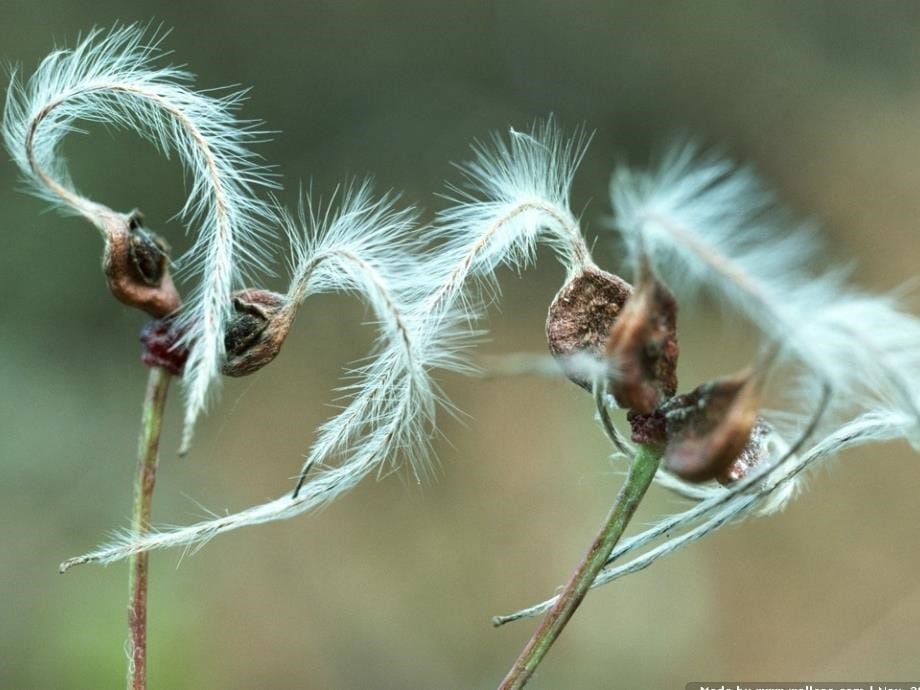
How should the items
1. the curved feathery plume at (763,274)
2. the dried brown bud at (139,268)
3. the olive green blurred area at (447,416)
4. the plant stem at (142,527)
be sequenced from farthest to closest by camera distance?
the olive green blurred area at (447,416), the dried brown bud at (139,268), the plant stem at (142,527), the curved feathery plume at (763,274)

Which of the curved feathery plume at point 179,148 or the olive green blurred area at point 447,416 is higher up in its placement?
the olive green blurred area at point 447,416

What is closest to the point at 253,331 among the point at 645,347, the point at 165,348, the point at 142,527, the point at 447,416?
the point at 165,348

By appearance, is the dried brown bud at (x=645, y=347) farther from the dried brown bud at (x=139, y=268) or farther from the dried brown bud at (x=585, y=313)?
the dried brown bud at (x=139, y=268)

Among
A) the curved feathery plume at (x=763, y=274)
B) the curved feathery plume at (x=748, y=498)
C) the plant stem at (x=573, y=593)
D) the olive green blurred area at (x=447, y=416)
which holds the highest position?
the olive green blurred area at (x=447, y=416)

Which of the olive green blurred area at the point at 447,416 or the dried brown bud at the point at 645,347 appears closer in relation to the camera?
the dried brown bud at the point at 645,347

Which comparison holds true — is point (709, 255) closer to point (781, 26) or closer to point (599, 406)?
point (599, 406)

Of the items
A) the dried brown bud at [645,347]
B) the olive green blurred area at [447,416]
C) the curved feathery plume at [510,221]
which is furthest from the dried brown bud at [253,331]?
the olive green blurred area at [447,416]

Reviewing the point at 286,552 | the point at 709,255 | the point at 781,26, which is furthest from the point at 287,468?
the point at 709,255
